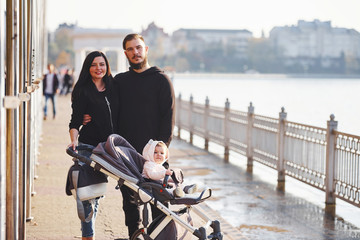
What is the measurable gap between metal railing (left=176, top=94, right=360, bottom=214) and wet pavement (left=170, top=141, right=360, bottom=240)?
0.33 metres

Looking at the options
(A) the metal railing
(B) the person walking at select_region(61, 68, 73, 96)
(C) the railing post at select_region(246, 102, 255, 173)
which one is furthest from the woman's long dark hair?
(B) the person walking at select_region(61, 68, 73, 96)

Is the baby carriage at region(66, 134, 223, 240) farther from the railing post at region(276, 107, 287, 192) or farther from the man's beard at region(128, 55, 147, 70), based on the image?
the railing post at region(276, 107, 287, 192)

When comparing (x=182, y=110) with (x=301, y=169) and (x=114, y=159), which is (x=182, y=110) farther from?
(x=114, y=159)

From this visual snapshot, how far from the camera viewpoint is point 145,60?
5.96m

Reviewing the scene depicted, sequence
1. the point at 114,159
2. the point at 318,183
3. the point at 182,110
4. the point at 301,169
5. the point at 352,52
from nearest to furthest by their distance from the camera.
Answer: the point at 114,159 < the point at 318,183 < the point at 301,169 < the point at 182,110 < the point at 352,52

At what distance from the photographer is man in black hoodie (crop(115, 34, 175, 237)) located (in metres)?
5.96

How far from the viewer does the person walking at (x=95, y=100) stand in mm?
6004

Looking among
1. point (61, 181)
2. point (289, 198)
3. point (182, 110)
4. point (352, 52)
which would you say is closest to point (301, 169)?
point (289, 198)

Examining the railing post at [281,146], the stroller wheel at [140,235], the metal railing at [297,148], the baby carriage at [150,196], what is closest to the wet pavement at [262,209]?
the railing post at [281,146]

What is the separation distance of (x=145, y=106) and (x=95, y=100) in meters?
0.41

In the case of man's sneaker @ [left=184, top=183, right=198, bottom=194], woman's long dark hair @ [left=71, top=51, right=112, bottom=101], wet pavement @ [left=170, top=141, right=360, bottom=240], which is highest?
woman's long dark hair @ [left=71, top=51, right=112, bottom=101]

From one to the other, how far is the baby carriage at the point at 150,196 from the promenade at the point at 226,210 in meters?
1.37

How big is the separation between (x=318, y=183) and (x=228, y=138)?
525cm

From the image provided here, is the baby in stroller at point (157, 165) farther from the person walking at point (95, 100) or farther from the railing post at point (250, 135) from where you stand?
the railing post at point (250, 135)
